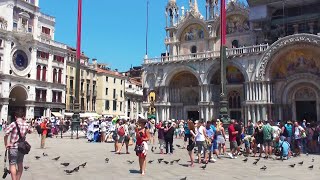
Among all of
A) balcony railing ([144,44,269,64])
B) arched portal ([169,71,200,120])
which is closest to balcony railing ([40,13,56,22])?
balcony railing ([144,44,269,64])

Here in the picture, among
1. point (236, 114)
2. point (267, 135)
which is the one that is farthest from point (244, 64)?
point (267, 135)

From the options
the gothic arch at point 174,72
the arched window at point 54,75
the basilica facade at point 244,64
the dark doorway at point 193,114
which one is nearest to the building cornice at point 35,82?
the arched window at point 54,75

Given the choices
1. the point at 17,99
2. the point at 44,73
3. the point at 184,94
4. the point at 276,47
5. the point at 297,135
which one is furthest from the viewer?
the point at 44,73

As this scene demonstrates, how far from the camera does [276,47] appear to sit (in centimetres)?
3566

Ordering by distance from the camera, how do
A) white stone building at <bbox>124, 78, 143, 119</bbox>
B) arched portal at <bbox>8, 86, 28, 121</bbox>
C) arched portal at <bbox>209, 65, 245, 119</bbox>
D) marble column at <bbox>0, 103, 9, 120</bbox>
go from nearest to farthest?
arched portal at <bbox>209, 65, 245, 119</bbox> < marble column at <bbox>0, 103, 9, 120</bbox> < arched portal at <bbox>8, 86, 28, 121</bbox> < white stone building at <bbox>124, 78, 143, 119</bbox>

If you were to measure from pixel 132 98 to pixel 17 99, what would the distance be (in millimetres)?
26825

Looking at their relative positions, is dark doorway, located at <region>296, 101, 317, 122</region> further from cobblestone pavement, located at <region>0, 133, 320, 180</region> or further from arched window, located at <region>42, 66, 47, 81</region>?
arched window, located at <region>42, 66, 47, 81</region>

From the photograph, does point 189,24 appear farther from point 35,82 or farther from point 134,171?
point 134,171

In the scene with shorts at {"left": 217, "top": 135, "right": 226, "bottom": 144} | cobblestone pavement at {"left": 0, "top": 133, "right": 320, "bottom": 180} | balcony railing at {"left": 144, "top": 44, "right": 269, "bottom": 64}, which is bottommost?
cobblestone pavement at {"left": 0, "top": 133, "right": 320, "bottom": 180}

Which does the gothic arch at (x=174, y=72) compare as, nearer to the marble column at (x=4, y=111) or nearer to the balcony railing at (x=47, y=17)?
the marble column at (x=4, y=111)

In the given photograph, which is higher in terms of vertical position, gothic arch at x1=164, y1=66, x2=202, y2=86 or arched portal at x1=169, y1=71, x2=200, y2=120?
gothic arch at x1=164, y1=66, x2=202, y2=86

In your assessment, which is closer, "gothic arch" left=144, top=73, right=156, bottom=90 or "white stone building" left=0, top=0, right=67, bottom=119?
"gothic arch" left=144, top=73, right=156, bottom=90

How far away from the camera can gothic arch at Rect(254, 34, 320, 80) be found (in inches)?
1323

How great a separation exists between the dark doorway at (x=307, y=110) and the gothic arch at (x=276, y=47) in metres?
4.34
